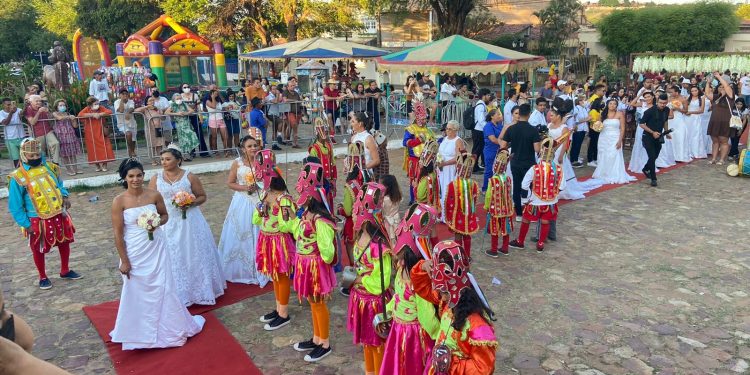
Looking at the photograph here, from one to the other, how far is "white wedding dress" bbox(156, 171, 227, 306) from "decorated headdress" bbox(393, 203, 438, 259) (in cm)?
308

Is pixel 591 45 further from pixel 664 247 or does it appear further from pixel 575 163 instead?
pixel 664 247

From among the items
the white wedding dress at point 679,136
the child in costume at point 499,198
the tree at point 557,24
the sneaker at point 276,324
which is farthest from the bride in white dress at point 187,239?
the tree at point 557,24

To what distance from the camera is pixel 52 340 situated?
544 centimetres

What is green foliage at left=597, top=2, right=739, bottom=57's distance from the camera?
38.9 meters

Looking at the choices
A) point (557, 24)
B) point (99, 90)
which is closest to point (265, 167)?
point (99, 90)

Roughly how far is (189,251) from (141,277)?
0.89 metres

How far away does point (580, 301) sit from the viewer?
605 cm

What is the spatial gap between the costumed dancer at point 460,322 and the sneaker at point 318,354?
2060mm

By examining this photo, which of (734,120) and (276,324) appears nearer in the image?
(276,324)

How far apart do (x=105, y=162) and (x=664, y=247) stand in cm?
1092

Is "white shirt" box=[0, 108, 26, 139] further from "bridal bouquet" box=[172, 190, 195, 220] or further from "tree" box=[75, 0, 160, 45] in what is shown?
"tree" box=[75, 0, 160, 45]

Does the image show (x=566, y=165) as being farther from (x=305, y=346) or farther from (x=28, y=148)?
(x=28, y=148)

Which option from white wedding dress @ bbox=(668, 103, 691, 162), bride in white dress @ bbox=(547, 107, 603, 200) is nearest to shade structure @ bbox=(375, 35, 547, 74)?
bride in white dress @ bbox=(547, 107, 603, 200)

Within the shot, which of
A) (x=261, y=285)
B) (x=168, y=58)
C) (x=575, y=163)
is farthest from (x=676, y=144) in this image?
(x=168, y=58)
